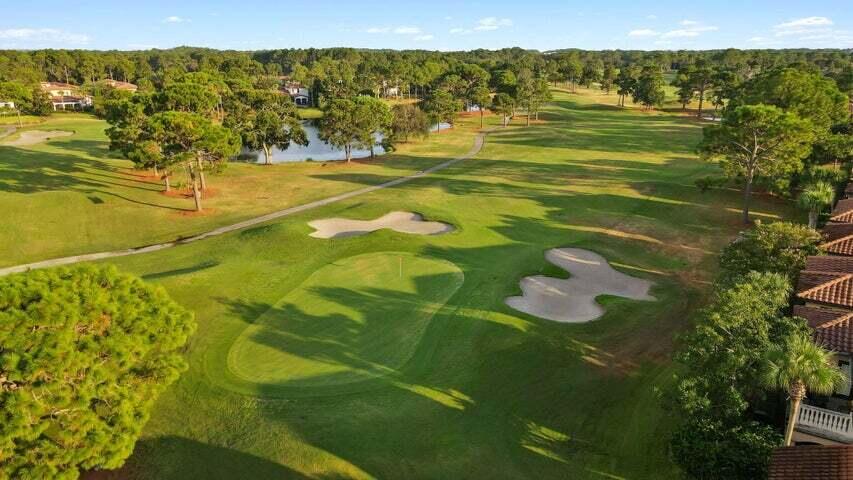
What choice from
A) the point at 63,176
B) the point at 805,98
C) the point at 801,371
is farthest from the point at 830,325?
Answer: the point at 63,176

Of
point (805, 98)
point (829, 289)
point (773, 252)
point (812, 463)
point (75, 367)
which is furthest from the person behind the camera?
point (805, 98)

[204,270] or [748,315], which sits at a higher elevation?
[748,315]

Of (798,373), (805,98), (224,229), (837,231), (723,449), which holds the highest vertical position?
(805,98)

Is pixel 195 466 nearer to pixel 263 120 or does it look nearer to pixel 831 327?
pixel 831 327

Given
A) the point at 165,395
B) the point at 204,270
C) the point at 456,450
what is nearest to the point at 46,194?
the point at 204,270

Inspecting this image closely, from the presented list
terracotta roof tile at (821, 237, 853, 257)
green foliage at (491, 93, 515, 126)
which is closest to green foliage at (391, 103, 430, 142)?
green foliage at (491, 93, 515, 126)

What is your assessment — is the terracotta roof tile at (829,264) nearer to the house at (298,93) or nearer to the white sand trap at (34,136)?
the white sand trap at (34,136)

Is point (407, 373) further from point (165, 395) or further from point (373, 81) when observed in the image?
point (373, 81)
